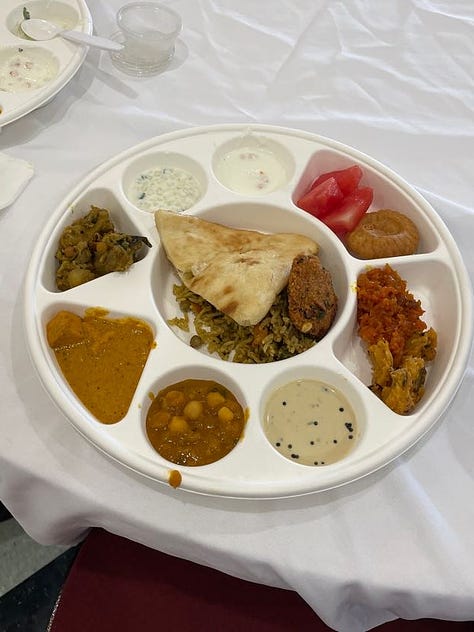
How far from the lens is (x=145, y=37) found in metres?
2.77

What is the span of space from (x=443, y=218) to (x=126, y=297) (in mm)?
1242

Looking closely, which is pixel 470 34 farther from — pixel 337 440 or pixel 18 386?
pixel 18 386

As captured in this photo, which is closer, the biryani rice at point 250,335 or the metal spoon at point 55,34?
the biryani rice at point 250,335

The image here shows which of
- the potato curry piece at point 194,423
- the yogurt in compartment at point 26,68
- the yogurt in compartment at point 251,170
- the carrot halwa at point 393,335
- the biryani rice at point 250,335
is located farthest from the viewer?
the yogurt in compartment at point 26,68

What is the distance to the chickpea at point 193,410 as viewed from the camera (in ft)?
5.59

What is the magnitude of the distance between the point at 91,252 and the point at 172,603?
43.3 inches

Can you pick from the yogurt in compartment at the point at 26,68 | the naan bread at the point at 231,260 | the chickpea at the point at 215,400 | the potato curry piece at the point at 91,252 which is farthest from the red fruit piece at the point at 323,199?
the yogurt in compartment at the point at 26,68

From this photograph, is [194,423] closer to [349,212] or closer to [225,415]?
[225,415]

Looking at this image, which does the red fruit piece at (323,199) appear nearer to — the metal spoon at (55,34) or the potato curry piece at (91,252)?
the potato curry piece at (91,252)

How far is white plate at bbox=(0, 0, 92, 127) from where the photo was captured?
236 centimetres

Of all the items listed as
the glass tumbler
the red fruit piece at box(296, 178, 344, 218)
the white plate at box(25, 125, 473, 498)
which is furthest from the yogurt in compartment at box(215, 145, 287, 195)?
the glass tumbler

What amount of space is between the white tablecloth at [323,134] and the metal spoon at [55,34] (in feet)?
0.55

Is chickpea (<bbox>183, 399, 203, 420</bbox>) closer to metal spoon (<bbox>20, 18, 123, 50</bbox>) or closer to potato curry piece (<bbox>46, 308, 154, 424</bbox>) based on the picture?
potato curry piece (<bbox>46, 308, 154, 424</bbox>)

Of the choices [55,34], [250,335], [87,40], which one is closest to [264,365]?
[250,335]
